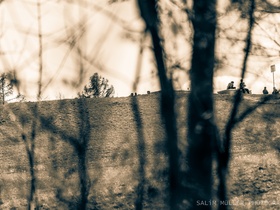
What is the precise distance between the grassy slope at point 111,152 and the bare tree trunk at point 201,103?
3215 millimetres

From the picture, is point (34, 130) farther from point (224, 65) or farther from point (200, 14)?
point (200, 14)

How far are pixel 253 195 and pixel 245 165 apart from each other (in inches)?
27.4

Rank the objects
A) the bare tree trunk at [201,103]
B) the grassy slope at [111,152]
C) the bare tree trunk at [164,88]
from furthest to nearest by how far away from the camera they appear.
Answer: the grassy slope at [111,152]
the bare tree trunk at [164,88]
the bare tree trunk at [201,103]

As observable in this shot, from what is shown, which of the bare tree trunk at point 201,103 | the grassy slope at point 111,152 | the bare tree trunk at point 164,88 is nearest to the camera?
the bare tree trunk at point 201,103

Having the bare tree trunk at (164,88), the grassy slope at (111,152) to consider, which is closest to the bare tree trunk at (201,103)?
the bare tree trunk at (164,88)

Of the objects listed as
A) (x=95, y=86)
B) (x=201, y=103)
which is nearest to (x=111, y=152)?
(x=201, y=103)

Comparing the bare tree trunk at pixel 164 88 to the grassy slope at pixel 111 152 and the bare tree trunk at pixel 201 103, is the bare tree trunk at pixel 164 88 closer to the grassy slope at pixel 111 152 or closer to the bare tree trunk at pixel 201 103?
the bare tree trunk at pixel 201 103

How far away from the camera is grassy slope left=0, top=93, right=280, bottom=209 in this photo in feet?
22.3

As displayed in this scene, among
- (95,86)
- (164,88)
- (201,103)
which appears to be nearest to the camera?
(201,103)

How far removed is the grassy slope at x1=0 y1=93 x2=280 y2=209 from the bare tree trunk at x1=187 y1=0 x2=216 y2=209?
10.5 feet

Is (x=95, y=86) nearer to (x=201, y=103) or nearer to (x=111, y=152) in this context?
(x=111, y=152)

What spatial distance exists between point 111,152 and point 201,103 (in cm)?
432

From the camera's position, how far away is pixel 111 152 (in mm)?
7418

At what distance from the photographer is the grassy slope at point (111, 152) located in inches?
267
